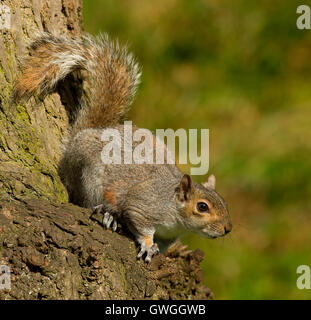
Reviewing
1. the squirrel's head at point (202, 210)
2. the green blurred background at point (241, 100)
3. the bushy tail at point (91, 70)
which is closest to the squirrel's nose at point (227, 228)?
the squirrel's head at point (202, 210)

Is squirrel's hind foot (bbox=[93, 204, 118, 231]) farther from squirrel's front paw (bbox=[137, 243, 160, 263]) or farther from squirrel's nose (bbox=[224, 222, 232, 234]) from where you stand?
squirrel's nose (bbox=[224, 222, 232, 234])

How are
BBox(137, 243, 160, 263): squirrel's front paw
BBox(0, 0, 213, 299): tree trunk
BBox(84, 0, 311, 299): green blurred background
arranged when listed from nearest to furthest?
BBox(0, 0, 213, 299): tree trunk → BBox(137, 243, 160, 263): squirrel's front paw → BBox(84, 0, 311, 299): green blurred background

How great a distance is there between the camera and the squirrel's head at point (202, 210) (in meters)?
2.09

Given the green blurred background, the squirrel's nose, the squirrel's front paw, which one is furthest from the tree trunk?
the green blurred background

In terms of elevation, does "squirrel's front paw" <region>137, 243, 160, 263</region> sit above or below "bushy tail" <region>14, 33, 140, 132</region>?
below

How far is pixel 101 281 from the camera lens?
5.78ft

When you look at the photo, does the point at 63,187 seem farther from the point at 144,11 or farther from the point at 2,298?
the point at 144,11

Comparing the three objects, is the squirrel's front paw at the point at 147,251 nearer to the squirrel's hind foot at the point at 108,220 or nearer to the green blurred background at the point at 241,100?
the squirrel's hind foot at the point at 108,220

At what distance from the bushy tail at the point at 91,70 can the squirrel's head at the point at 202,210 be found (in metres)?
0.47

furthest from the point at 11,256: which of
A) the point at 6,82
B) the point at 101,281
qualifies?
the point at 6,82

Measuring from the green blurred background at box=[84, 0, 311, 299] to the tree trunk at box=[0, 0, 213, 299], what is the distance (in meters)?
0.64

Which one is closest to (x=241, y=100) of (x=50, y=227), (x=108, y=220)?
(x=108, y=220)

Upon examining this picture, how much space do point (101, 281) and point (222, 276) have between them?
0.96 meters

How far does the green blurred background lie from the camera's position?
9.04 feet
